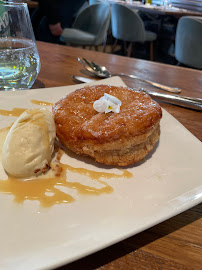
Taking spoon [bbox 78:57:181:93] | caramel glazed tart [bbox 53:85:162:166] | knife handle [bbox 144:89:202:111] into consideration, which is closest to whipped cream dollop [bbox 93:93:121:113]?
caramel glazed tart [bbox 53:85:162:166]

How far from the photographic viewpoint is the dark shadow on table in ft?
1.77

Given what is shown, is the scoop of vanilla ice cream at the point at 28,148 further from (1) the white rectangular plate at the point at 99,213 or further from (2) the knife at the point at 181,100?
(2) the knife at the point at 181,100

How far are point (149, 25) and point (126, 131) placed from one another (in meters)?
6.42

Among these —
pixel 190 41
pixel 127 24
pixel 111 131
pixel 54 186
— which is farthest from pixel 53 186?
pixel 127 24

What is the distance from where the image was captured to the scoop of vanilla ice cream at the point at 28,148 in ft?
2.40

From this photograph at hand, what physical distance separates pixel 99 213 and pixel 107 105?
395 millimetres

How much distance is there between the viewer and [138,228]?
566 mm

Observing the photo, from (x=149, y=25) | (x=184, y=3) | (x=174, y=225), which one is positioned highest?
(x=184, y=3)

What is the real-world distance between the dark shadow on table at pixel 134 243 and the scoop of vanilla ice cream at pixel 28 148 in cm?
31

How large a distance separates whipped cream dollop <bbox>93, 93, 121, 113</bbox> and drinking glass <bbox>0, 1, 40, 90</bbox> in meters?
0.50

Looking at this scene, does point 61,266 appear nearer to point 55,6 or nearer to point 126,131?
point 126,131

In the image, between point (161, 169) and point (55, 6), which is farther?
point (55, 6)

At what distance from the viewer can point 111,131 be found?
78cm

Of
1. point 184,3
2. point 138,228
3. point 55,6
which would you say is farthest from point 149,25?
point 138,228
